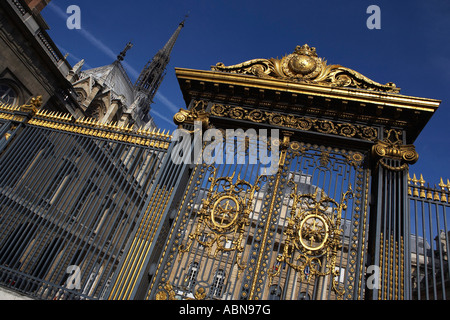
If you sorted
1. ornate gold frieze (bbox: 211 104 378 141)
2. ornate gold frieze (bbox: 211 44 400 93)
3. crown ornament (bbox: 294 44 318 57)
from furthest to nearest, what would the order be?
crown ornament (bbox: 294 44 318 57), ornate gold frieze (bbox: 211 44 400 93), ornate gold frieze (bbox: 211 104 378 141)

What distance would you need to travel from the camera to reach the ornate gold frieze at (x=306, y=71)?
7148 mm

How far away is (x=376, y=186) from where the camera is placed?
21.0 feet

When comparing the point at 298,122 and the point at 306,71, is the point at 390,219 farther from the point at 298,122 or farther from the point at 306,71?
the point at 306,71

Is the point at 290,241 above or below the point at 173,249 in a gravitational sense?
above

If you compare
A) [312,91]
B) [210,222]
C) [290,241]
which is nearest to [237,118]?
[312,91]

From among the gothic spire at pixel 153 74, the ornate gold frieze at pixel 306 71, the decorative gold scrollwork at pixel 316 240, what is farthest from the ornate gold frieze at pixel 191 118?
the gothic spire at pixel 153 74

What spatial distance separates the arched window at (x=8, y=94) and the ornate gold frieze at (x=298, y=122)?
14.1 m

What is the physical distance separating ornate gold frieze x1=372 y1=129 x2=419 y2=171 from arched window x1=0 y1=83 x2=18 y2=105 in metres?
17.4

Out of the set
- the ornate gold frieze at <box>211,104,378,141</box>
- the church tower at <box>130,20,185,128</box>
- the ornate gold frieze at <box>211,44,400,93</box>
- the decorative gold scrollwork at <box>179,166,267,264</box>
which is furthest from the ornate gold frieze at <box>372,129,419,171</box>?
the church tower at <box>130,20,185,128</box>

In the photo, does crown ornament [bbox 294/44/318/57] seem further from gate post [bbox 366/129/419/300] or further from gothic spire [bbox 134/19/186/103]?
gothic spire [bbox 134/19/186/103]

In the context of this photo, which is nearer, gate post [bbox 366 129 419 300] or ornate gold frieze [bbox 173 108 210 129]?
gate post [bbox 366 129 419 300]

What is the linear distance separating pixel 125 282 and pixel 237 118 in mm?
4288

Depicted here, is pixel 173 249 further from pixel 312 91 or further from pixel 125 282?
pixel 312 91

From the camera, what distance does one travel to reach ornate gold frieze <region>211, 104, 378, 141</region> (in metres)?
6.92
